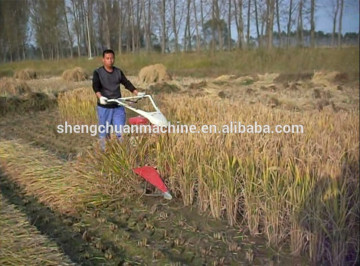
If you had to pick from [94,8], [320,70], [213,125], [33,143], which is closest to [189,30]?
[320,70]

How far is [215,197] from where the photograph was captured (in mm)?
2658

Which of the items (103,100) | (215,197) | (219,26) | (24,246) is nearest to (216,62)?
(219,26)

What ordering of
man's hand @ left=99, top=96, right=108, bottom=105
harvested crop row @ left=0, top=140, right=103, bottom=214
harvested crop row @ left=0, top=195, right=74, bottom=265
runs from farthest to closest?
man's hand @ left=99, top=96, right=108, bottom=105, harvested crop row @ left=0, top=140, right=103, bottom=214, harvested crop row @ left=0, top=195, right=74, bottom=265

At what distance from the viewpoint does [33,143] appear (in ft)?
16.9

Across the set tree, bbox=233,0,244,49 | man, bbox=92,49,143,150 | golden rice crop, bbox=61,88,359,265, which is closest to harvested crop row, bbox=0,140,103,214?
golden rice crop, bbox=61,88,359,265

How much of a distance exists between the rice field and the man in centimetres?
67

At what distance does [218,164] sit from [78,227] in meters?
1.11

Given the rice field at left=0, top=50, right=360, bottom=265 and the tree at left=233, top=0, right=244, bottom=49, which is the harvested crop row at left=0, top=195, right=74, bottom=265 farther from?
the tree at left=233, top=0, right=244, bottom=49

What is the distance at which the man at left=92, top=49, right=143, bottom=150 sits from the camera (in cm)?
394

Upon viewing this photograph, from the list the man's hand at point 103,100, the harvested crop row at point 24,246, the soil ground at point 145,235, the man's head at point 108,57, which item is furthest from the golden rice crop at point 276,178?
the man's head at point 108,57

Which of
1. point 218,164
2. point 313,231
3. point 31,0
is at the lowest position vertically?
point 313,231

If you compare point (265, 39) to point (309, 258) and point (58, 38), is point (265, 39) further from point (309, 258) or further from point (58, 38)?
point (58, 38)

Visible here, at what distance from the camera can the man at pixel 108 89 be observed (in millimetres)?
3943

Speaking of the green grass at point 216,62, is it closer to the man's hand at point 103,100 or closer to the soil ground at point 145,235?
the man's hand at point 103,100
